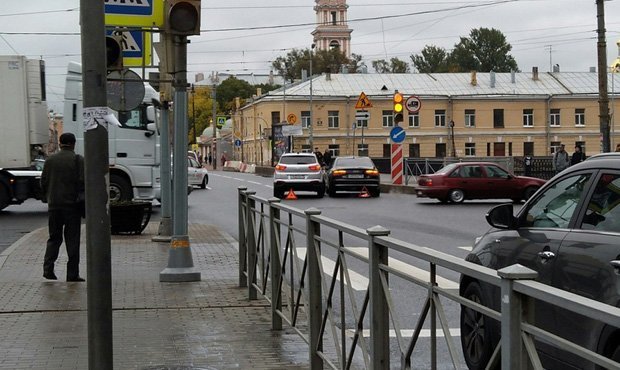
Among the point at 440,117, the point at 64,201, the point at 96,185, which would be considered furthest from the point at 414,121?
the point at 96,185

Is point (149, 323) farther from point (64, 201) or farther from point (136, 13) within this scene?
point (136, 13)

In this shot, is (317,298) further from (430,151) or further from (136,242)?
(430,151)

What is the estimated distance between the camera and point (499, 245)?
22.0ft

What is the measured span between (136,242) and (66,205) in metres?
5.00

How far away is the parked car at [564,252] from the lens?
385 cm

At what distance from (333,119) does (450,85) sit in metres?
11.8

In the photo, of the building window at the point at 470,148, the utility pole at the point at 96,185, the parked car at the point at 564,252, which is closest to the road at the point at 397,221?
the parked car at the point at 564,252

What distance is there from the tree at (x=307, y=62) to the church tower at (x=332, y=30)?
5442mm

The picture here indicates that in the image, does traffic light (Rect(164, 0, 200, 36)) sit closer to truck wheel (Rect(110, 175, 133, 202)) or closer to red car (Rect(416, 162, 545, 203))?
truck wheel (Rect(110, 175, 133, 202))

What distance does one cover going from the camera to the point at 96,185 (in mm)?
5676

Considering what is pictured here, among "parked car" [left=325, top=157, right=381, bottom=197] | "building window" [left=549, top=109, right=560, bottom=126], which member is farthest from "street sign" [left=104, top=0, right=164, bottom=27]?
"building window" [left=549, top=109, right=560, bottom=126]

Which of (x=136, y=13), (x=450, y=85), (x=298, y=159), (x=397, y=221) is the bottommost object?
(x=397, y=221)

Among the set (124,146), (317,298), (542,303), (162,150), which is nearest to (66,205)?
(162,150)

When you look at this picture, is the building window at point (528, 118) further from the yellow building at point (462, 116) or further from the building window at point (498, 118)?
the building window at point (498, 118)
